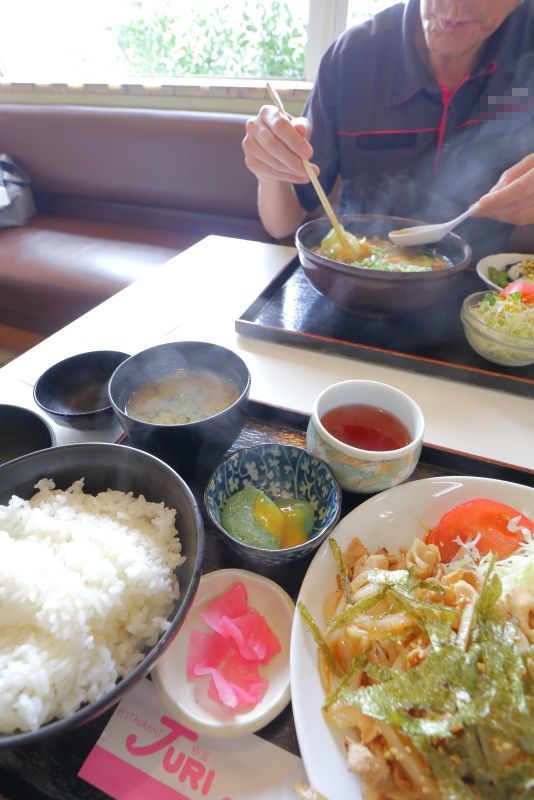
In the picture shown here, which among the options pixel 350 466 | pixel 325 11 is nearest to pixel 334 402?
pixel 350 466

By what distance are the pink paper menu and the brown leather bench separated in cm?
273

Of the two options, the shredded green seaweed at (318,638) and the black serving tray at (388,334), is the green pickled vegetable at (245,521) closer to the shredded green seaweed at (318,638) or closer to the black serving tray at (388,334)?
the shredded green seaweed at (318,638)

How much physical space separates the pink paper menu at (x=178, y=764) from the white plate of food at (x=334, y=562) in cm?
7

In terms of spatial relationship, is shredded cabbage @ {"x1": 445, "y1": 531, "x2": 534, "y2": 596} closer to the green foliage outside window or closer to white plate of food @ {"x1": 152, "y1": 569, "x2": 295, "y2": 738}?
white plate of food @ {"x1": 152, "y1": 569, "x2": 295, "y2": 738}

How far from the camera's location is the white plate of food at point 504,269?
5.80ft

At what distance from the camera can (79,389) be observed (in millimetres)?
1421

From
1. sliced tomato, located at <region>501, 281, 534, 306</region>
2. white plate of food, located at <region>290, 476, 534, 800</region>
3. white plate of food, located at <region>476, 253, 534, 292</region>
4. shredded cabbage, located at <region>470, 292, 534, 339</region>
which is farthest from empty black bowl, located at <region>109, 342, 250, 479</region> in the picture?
white plate of food, located at <region>476, 253, 534, 292</region>

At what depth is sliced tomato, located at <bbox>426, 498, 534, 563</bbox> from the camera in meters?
0.98

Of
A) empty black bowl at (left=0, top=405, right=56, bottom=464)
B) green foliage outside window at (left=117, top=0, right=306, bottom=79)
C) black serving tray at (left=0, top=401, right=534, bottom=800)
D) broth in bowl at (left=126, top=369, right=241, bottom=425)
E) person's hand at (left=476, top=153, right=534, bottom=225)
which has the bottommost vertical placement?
black serving tray at (left=0, top=401, right=534, bottom=800)

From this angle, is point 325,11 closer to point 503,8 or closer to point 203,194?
point 203,194

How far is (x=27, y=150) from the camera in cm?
404

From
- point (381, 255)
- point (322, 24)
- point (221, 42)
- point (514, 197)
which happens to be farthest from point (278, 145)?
point (221, 42)

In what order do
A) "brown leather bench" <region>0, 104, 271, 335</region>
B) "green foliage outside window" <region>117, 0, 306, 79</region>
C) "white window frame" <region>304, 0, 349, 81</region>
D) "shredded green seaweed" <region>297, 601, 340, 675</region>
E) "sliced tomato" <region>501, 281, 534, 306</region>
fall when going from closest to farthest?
"shredded green seaweed" <region>297, 601, 340, 675</region> → "sliced tomato" <region>501, 281, 534, 306</region> → "brown leather bench" <region>0, 104, 271, 335</region> → "white window frame" <region>304, 0, 349, 81</region> → "green foliage outside window" <region>117, 0, 306, 79</region>

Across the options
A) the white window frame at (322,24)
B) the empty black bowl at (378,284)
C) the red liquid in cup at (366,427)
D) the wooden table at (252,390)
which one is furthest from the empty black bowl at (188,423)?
the white window frame at (322,24)
